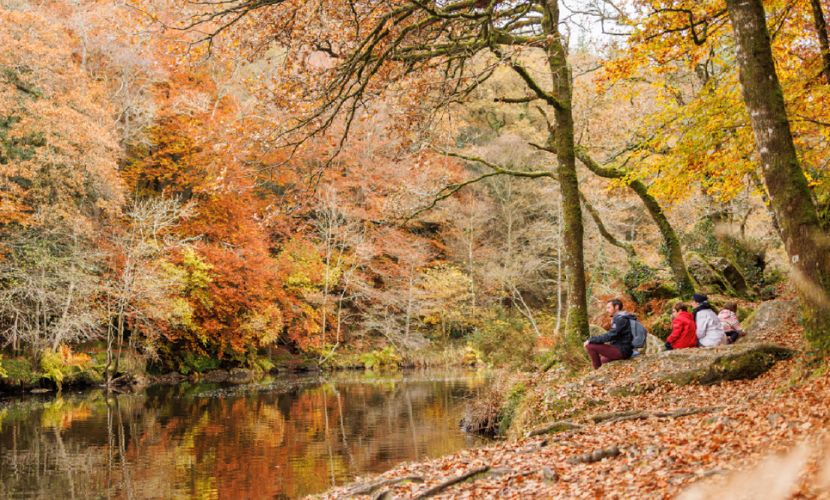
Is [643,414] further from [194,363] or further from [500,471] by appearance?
[194,363]

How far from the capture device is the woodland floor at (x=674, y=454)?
16.4ft

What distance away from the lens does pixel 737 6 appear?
7328mm

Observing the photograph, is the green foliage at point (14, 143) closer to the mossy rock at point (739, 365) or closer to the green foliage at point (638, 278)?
the green foliage at point (638, 278)

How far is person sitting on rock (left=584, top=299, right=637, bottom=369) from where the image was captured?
11188mm

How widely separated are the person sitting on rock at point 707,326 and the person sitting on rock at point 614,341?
4.13ft

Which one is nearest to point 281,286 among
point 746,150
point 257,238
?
point 257,238

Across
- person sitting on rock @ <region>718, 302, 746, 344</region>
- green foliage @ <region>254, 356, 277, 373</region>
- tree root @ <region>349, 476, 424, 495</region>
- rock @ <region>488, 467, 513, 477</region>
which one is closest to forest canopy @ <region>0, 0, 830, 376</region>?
green foliage @ <region>254, 356, 277, 373</region>

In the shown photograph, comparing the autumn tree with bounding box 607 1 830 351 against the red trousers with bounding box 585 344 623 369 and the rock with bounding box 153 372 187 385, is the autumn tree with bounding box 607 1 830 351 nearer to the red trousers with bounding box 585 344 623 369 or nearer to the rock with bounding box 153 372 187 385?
the red trousers with bounding box 585 344 623 369

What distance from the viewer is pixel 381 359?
3672 cm

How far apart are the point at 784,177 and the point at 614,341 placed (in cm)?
510

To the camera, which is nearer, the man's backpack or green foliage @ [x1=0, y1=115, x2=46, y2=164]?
the man's backpack

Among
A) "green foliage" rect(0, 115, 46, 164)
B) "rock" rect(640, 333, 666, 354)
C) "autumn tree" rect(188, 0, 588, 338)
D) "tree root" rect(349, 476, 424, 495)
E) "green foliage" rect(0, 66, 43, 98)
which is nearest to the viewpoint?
"tree root" rect(349, 476, 424, 495)

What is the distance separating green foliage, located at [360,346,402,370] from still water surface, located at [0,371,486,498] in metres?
12.0

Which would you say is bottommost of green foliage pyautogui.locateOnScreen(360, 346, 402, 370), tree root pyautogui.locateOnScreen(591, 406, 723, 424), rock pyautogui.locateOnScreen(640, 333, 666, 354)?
green foliage pyautogui.locateOnScreen(360, 346, 402, 370)
